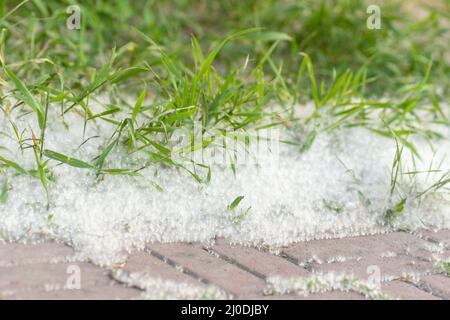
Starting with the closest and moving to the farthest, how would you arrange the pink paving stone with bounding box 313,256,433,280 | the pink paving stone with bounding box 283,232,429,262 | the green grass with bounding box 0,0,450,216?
the pink paving stone with bounding box 313,256,433,280 → the pink paving stone with bounding box 283,232,429,262 → the green grass with bounding box 0,0,450,216

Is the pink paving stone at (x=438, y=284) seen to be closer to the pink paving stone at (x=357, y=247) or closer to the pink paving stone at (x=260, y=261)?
the pink paving stone at (x=357, y=247)

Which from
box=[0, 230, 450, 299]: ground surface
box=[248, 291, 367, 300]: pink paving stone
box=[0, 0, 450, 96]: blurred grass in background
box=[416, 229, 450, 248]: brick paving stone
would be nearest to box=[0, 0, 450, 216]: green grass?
box=[0, 0, 450, 96]: blurred grass in background

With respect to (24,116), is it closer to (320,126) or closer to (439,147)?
(320,126)

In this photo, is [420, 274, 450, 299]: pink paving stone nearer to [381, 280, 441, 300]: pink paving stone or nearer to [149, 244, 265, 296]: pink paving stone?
[381, 280, 441, 300]: pink paving stone

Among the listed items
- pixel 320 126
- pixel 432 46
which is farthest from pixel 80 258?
pixel 432 46

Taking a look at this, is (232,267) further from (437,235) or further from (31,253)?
(437,235)
